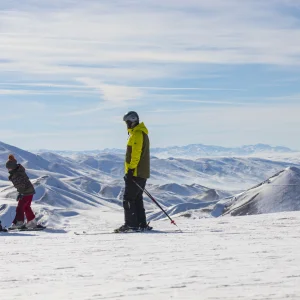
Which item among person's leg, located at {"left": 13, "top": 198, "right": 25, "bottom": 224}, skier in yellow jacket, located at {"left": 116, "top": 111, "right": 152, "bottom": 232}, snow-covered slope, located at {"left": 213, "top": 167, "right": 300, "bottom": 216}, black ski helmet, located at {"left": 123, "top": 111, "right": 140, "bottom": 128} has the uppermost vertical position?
black ski helmet, located at {"left": 123, "top": 111, "right": 140, "bottom": 128}

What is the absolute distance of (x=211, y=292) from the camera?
5.37 meters

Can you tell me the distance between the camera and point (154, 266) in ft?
23.2

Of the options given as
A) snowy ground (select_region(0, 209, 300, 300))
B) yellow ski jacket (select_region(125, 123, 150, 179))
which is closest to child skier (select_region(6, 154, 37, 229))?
snowy ground (select_region(0, 209, 300, 300))

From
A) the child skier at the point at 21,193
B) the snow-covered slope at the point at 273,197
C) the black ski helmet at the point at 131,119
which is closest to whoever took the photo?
Answer: the black ski helmet at the point at 131,119

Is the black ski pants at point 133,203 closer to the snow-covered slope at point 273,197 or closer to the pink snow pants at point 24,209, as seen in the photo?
the pink snow pants at point 24,209

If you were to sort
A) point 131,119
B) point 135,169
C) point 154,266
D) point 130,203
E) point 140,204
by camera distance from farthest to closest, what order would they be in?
point 140,204 → point 130,203 → point 135,169 → point 131,119 → point 154,266

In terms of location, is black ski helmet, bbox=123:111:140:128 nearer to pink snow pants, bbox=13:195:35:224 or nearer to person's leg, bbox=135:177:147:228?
person's leg, bbox=135:177:147:228

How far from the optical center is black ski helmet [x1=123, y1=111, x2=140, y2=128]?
11750 millimetres

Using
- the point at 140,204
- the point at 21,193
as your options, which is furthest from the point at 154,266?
the point at 21,193

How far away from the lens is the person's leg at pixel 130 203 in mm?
12055

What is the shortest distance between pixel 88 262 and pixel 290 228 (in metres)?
5.98

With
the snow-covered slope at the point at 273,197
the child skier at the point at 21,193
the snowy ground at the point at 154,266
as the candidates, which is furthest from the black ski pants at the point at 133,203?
the snow-covered slope at the point at 273,197

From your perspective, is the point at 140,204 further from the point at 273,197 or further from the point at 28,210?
the point at 273,197

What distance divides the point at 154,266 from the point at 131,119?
5.21m
